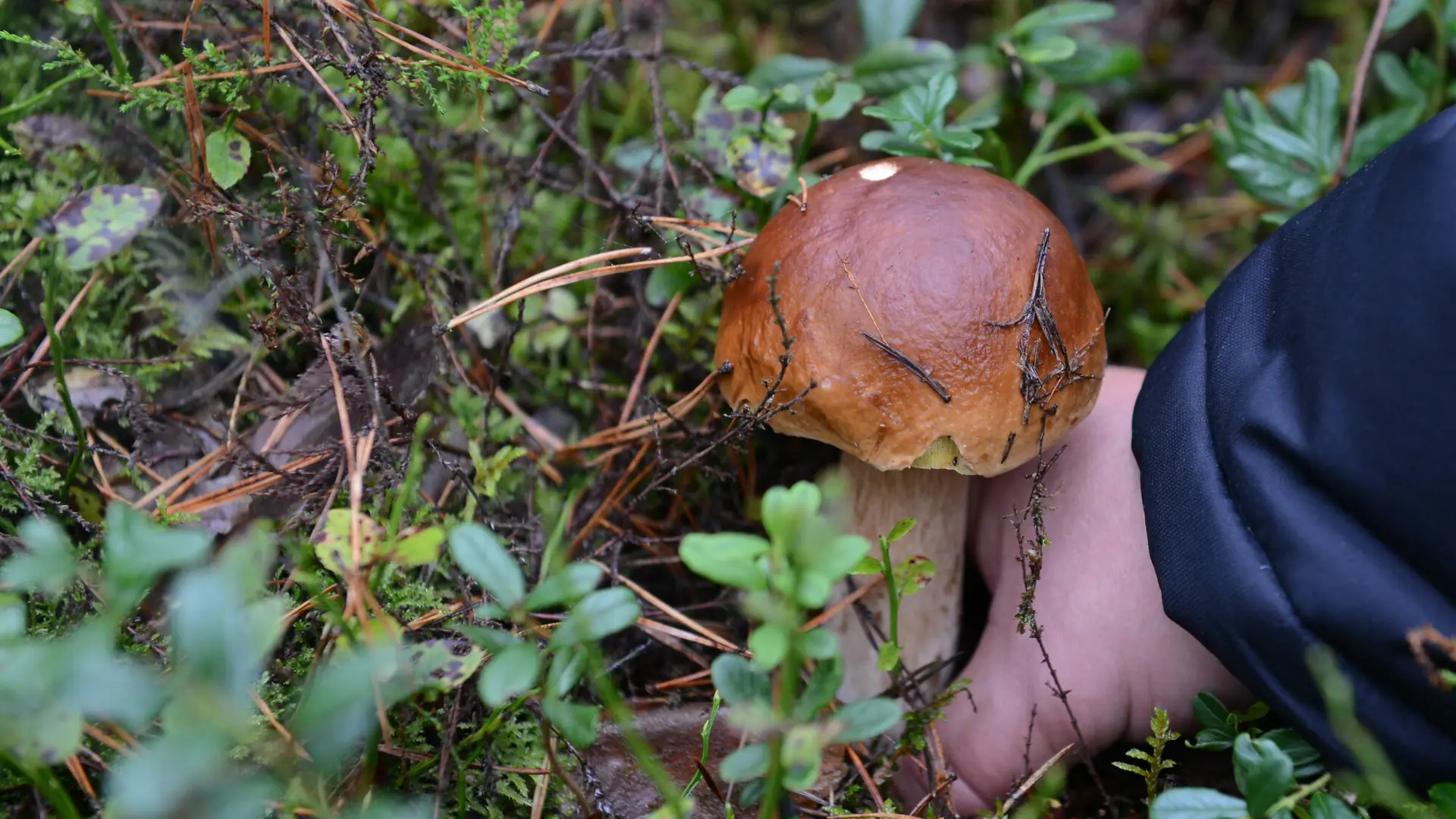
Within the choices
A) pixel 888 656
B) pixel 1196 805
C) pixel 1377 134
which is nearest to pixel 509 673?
pixel 888 656

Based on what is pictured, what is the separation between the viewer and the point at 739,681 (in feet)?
3.62

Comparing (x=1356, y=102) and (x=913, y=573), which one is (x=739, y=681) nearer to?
(x=913, y=573)

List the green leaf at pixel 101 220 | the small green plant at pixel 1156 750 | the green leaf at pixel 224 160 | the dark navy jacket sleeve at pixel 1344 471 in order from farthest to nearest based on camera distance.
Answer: the green leaf at pixel 224 160 → the green leaf at pixel 101 220 → the small green plant at pixel 1156 750 → the dark navy jacket sleeve at pixel 1344 471

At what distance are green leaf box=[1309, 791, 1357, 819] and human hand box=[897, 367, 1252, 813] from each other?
0.35 m

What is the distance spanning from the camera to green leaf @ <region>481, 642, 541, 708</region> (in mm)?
995

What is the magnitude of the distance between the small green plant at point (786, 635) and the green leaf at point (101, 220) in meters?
1.28

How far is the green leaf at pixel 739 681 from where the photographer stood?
109 centimetres

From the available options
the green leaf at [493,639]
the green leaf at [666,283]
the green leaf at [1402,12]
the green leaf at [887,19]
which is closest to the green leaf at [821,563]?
the green leaf at [493,639]

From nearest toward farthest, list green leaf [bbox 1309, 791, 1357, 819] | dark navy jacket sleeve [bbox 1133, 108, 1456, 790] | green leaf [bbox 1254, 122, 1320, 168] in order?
dark navy jacket sleeve [bbox 1133, 108, 1456, 790] → green leaf [bbox 1309, 791, 1357, 819] → green leaf [bbox 1254, 122, 1320, 168]

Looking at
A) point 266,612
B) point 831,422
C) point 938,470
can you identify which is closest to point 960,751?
point 938,470

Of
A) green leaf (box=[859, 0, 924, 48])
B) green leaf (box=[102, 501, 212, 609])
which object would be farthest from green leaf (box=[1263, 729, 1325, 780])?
green leaf (box=[859, 0, 924, 48])

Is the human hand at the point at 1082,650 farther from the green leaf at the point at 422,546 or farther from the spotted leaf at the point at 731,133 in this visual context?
the green leaf at the point at 422,546

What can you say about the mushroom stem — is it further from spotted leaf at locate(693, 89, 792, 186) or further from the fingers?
spotted leaf at locate(693, 89, 792, 186)

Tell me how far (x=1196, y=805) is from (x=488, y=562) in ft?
3.29
